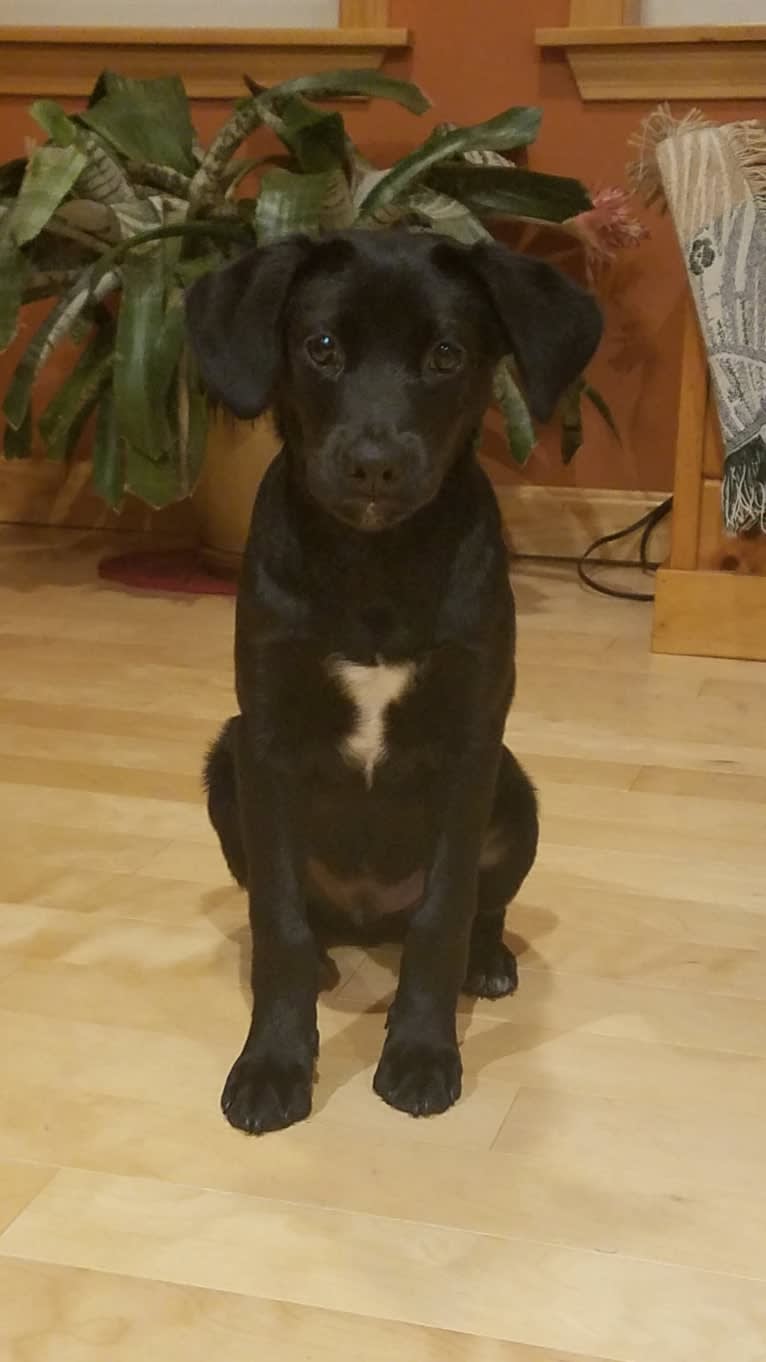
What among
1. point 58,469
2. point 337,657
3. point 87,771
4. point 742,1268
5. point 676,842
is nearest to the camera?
point 742,1268

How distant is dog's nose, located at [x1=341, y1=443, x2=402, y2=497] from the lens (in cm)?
119

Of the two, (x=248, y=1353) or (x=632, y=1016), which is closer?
(x=248, y=1353)

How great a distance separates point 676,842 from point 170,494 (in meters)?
1.27

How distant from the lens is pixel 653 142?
2705 millimetres

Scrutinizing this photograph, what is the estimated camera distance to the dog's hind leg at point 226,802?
152cm

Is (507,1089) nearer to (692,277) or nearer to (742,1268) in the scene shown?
(742,1268)

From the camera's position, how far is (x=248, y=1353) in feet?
3.32

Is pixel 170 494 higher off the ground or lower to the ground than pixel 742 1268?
higher

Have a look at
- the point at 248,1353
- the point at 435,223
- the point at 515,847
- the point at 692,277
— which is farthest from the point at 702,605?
the point at 248,1353

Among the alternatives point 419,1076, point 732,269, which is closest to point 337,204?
point 732,269

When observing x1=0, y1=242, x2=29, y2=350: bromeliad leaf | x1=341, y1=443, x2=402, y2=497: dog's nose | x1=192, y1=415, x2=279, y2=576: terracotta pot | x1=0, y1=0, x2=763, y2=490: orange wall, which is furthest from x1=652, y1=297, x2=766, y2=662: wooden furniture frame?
x1=341, y1=443, x2=402, y2=497: dog's nose

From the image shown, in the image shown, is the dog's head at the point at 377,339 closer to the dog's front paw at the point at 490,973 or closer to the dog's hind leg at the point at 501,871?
the dog's hind leg at the point at 501,871

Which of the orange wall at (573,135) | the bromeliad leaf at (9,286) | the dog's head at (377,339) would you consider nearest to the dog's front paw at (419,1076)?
the dog's head at (377,339)

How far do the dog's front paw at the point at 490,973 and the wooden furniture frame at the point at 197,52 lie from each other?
2.23 metres
